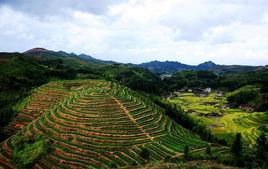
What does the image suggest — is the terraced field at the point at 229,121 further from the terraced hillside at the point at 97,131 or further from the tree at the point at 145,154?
the tree at the point at 145,154

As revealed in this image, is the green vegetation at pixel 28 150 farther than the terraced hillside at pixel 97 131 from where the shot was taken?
No

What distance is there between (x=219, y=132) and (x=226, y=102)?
8002 centimetres

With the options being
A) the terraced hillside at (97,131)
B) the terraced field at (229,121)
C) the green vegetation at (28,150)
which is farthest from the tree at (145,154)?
the terraced field at (229,121)

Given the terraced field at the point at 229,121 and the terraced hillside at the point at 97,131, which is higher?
the terraced hillside at the point at 97,131

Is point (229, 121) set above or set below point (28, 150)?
below

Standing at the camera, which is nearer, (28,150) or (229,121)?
(28,150)

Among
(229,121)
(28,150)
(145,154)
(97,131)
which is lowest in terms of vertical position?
(229,121)

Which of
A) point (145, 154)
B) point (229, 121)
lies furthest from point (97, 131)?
point (229, 121)

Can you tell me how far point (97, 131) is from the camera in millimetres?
76312

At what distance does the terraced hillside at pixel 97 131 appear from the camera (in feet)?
219

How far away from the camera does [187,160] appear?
66.0 metres

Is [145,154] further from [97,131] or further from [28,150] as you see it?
[28,150]

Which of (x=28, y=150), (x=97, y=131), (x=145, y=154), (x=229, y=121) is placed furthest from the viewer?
(x=229, y=121)

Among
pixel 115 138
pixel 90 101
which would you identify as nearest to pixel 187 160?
pixel 115 138
